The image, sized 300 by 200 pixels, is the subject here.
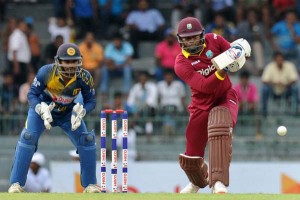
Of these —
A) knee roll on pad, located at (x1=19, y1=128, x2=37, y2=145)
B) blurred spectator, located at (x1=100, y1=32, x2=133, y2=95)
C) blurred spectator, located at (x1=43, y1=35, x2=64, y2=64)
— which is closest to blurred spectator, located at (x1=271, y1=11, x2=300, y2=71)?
blurred spectator, located at (x1=100, y1=32, x2=133, y2=95)

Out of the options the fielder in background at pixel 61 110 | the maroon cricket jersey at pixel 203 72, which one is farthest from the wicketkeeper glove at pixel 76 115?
the maroon cricket jersey at pixel 203 72

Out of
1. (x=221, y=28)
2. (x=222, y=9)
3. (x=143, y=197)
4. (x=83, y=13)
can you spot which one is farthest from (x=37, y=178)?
(x=143, y=197)

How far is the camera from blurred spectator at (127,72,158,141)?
2153cm

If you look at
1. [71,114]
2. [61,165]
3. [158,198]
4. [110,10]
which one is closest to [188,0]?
[110,10]

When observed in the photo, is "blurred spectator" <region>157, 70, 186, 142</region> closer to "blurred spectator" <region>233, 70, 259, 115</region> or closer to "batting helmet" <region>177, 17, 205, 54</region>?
"blurred spectator" <region>233, 70, 259, 115</region>

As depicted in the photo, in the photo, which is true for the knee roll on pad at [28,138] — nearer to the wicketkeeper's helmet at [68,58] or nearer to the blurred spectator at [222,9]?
the wicketkeeper's helmet at [68,58]

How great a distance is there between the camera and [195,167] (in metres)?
15.0

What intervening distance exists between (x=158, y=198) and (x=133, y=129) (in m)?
8.38

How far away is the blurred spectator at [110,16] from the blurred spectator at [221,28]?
2.26m

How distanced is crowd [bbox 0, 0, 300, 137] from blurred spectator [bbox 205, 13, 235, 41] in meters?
0.02

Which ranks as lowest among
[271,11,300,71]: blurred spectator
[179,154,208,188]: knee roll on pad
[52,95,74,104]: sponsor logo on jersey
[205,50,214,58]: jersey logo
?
[179,154,208,188]: knee roll on pad

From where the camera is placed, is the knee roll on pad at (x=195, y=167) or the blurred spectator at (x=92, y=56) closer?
the knee roll on pad at (x=195, y=167)

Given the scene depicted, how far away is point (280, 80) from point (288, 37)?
199 cm

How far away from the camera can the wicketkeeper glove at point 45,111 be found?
1456 centimetres
